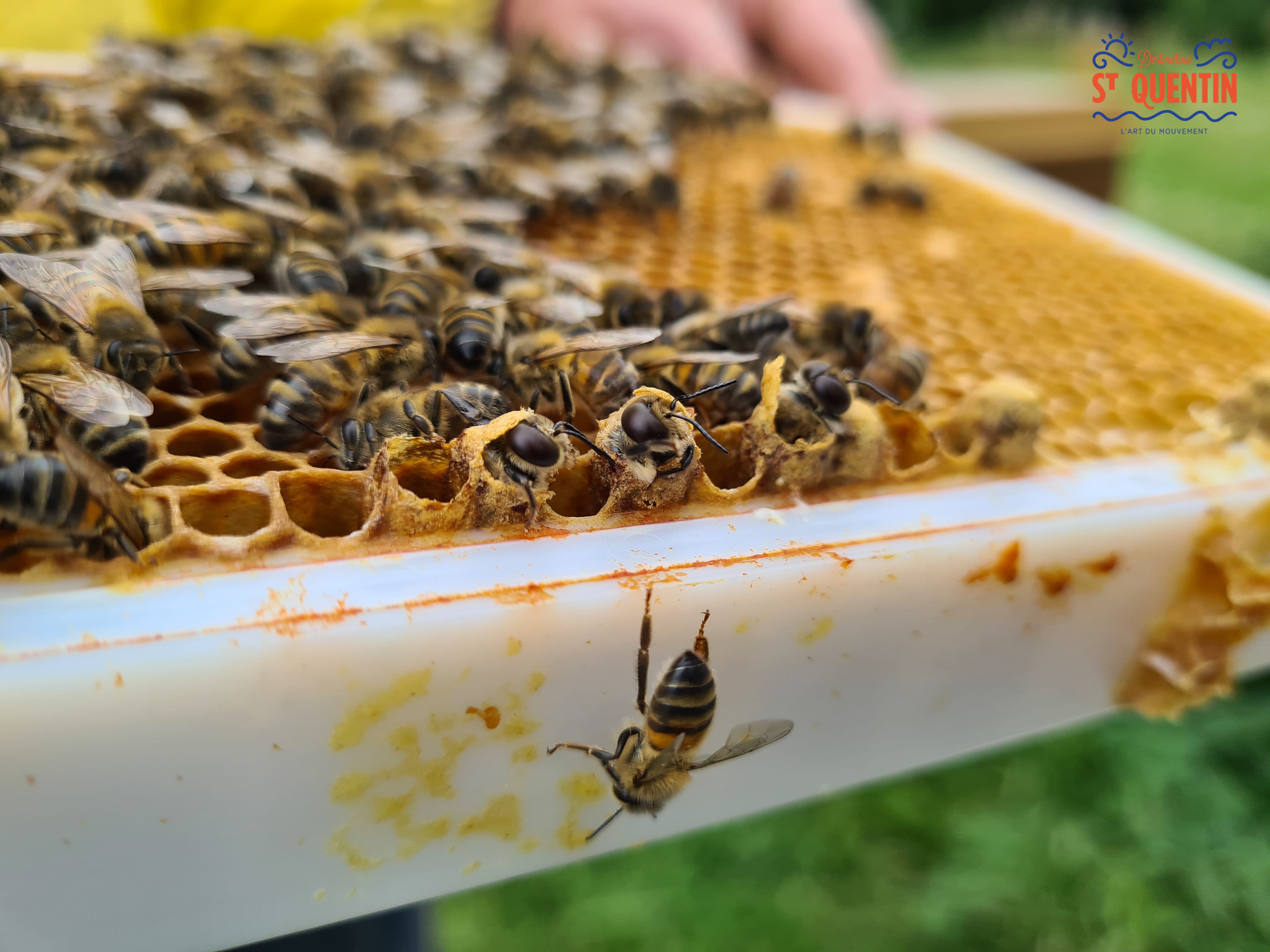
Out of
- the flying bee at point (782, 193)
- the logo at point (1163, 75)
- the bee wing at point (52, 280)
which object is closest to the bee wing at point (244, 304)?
the bee wing at point (52, 280)

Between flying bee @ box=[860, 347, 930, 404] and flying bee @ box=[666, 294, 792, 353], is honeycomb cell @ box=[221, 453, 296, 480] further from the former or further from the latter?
flying bee @ box=[860, 347, 930, 404]

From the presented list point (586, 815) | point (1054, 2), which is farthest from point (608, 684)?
point (1054, 2)

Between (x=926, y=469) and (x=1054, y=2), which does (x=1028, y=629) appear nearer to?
(x=926, y=469)

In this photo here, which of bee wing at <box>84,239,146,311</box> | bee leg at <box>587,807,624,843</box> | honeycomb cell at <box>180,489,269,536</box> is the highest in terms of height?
bee wing at <box>84,239,146,311</box>

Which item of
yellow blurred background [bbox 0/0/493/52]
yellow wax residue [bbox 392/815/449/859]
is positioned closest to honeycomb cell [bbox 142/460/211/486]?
yellow wax residue [bbox 392/815/449/859]

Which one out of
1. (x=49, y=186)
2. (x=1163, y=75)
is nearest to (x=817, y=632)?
(x=49, y=186)

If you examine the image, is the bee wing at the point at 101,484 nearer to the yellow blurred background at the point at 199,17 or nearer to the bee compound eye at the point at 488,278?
the bee compound eye at the point at 488,278

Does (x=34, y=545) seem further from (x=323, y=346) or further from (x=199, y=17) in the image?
(x=199, y=17)
